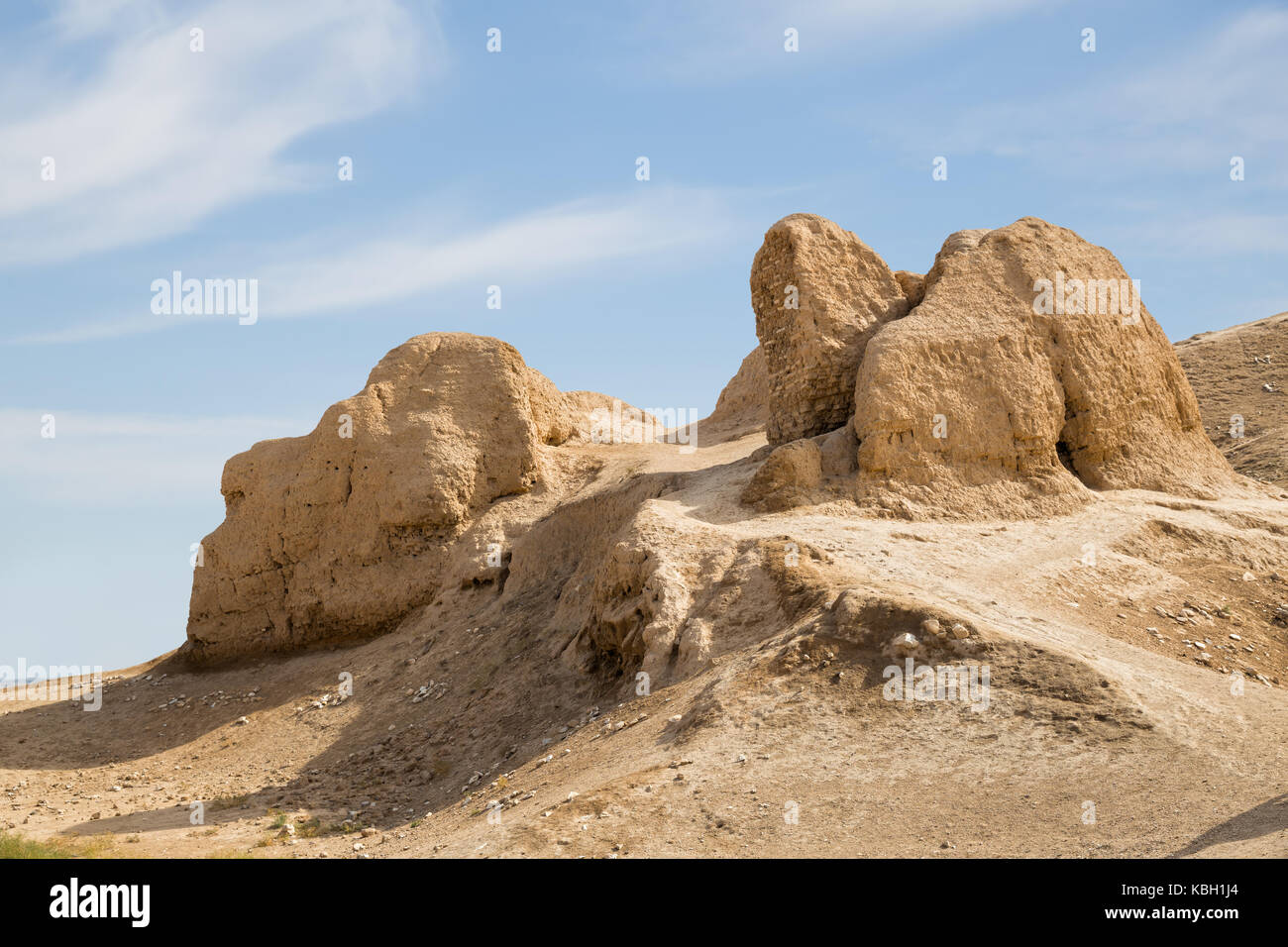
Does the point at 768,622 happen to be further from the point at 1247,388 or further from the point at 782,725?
the point at 1247,388

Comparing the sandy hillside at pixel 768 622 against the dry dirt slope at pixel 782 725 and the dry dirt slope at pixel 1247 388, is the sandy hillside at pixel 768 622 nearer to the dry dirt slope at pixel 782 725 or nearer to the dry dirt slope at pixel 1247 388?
the dry dirt slope at pixel 782 725

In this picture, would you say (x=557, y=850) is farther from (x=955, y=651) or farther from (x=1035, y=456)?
(x=1035, y=456)

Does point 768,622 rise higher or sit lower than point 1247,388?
lower

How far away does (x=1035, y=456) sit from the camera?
14.9m

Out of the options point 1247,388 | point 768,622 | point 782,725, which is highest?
point 1247,388

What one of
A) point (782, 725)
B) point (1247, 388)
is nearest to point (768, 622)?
point (782, 725)

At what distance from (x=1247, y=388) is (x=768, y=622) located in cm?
2076

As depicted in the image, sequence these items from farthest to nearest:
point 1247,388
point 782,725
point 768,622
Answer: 1. point 1247,388
2. point 768,622
3. point 782,725

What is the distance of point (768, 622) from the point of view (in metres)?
11.7

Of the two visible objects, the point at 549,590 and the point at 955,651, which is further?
the point at 549,590

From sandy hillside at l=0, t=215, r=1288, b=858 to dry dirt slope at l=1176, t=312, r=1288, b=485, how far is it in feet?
23.3

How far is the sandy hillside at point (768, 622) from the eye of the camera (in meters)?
8.90
